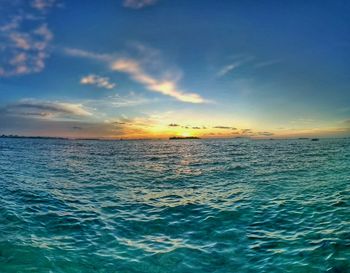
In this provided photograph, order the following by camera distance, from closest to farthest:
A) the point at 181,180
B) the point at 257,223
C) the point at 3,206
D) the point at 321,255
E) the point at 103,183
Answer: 1. the point at 321,255
2. the point at 257,223
3. the point at 3,206
4. the point at 103,183
5. the point at 181,180

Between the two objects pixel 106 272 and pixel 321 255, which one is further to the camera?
pixel 321 255

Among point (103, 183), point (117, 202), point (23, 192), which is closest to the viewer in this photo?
point (117, 202)

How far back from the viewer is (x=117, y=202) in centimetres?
1841

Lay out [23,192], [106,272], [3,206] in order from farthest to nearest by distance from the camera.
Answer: [23,192] → [3,206] → [106,272]

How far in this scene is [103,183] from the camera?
84.7 ft

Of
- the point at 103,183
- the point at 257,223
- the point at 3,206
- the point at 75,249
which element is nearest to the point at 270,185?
the point at 257,223

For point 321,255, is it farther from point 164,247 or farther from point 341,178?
point 341,178

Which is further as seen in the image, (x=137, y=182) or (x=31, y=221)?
(x=137, y=182)

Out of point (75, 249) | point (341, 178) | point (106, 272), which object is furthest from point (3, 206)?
point (341, 178)

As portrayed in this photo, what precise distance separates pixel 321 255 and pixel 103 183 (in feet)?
65.9

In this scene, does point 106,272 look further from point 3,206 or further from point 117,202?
point 3,206

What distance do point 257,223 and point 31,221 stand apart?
37.9 feet

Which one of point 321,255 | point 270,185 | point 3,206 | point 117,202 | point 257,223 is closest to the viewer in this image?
point 321,255

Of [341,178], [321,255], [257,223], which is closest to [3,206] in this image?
[257,223]
